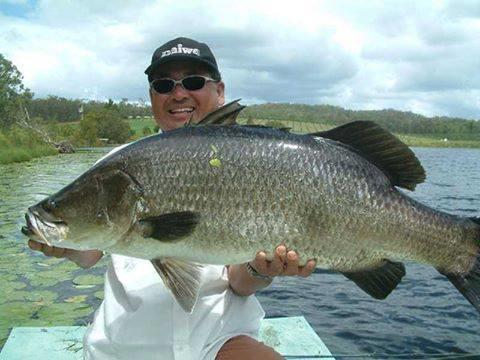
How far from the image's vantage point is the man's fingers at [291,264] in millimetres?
3213

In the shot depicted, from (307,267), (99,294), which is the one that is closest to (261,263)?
(307,267)

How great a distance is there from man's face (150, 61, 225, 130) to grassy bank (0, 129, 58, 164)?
41.6 m

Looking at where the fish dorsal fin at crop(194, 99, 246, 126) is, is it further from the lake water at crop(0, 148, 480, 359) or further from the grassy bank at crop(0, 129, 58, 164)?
the grassy bank at crop(0, 129, 58, 164)

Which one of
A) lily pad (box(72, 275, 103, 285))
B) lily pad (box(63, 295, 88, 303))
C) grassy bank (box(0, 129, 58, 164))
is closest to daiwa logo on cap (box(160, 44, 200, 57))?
lily pad (box(63, 295, 88, 303))

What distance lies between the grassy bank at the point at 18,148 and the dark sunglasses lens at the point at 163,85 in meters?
41.6

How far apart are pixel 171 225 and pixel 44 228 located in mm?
776

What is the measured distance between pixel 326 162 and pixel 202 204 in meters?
0.77

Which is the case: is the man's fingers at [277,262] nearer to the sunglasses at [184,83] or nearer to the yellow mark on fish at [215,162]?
the yellow mark on fish at [215,162]

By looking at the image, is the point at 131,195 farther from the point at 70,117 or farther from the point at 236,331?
the point at 70,117

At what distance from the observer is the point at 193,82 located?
444cm

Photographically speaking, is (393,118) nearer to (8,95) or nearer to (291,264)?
(8,95)

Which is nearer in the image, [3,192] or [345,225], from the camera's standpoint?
[345,225]

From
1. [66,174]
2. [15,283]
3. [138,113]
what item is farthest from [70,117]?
[15,283]

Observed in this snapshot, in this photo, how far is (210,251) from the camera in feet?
10.5
